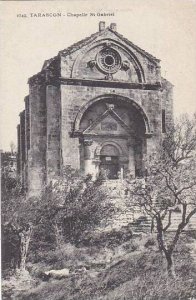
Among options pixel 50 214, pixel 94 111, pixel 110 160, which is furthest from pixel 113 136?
pixel 50 214

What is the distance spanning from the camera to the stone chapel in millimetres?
16094

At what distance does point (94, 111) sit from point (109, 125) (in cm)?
72

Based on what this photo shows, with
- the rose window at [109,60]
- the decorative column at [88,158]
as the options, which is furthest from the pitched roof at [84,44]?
the decorative column at [88,158]

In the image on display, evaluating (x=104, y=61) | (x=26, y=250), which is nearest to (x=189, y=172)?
(x=26, y=250)

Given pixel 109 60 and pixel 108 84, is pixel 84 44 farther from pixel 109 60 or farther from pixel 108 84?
pixel 108 84

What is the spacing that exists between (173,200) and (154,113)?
17.6 feet

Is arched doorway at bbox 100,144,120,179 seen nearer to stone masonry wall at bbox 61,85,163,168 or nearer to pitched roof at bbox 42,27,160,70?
stone masonry wall at bbox 61,85,163,168

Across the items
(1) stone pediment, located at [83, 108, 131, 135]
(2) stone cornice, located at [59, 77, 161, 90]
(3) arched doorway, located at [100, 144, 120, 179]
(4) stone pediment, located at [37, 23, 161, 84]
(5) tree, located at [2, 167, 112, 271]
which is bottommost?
(5) tree, located at [2, 167, 112, 271]

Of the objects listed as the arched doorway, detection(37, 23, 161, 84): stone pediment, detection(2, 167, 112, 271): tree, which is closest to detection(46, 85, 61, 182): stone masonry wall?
detection(37, 23, 161, 84): stone pediment

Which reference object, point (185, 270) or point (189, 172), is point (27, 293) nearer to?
point (185, 270)

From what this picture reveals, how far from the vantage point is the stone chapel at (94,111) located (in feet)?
52.8

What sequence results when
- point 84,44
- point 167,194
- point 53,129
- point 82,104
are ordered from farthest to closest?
point 84,44, point 82,104, point 53,129, point 167,194

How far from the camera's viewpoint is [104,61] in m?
16.7

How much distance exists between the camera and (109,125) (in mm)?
16891
